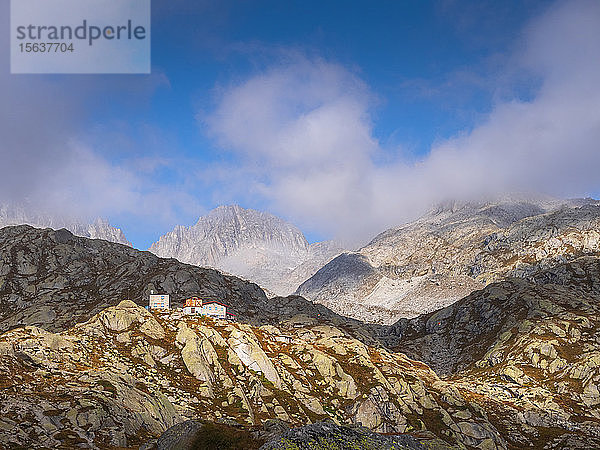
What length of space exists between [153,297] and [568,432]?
13171cm

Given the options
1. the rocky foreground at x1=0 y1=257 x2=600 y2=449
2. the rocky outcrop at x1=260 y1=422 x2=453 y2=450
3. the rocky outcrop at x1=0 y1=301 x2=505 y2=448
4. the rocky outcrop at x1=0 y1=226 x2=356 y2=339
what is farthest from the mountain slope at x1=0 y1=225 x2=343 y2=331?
the rocky outcrop at x1=260 y1=422 x2=453 y2=450

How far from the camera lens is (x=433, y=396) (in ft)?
348

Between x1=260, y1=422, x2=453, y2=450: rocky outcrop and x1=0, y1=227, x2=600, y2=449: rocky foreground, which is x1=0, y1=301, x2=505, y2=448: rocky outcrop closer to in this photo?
x1=0, y1=227, x2=600, y2=449: rocky foreground

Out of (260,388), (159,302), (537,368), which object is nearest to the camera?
(260,388)

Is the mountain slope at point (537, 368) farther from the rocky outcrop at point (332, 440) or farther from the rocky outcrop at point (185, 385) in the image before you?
the rocky outcrop at point (332, 440)

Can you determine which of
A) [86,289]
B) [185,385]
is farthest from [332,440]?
[86,289]

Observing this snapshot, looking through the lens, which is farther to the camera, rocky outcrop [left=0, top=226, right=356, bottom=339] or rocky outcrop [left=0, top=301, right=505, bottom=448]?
rocky outcrop [left=0, top=226, right=356, bottom=339]

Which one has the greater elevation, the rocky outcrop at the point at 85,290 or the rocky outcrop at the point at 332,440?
the rocky outcrop at the point at 85,290

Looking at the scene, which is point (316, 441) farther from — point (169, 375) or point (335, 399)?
point (335, 399)

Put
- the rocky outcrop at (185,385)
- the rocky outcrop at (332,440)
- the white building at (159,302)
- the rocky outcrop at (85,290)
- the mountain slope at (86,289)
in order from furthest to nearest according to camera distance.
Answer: the mountain slope at (86,289)
the rocky outcrop at (85,290)
the white building at (159,302)
the rocky outcrop at (185,385)
the rocky outcrop at (332,440)

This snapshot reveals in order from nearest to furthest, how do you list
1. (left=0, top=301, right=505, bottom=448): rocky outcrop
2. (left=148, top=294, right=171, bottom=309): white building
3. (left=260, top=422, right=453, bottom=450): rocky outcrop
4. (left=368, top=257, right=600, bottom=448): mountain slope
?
(left=260, top=422, right=453, bottom=450): rocky outcrop → (left=0, top=301, right=505, bottom=448): rocky outcrop → (left=368, top=257, right=600, bottom=448): mountain slope → (left=148, top=294, right=171, bottom=309): white building

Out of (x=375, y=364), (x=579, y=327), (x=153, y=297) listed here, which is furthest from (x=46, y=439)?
(x=579, y=327)

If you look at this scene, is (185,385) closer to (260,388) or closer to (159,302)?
(260,388)

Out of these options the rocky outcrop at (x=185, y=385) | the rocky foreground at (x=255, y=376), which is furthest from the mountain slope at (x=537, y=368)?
the rocky outcrop at (x=185, y=385)
